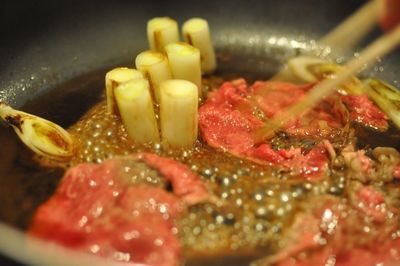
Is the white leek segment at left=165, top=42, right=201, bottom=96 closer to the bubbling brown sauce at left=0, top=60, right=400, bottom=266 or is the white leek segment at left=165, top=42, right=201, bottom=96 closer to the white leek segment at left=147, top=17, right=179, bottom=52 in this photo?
the white leek segment at left=147, top=17, right=179, bottom=52

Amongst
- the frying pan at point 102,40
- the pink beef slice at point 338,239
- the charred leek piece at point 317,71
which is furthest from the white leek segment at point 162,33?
the pink beef slice at point 338,239

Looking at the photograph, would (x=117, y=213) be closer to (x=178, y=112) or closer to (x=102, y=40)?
(x=178, y=112)

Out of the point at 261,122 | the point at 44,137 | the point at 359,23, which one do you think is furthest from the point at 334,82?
the point at 44,137

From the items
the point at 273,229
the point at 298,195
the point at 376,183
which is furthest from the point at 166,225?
the point at 376,183

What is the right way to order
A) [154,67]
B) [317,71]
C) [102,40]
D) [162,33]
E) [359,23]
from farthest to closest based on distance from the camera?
[102,40]
[317,71]
[162,33]
[154,67]
[359,23]

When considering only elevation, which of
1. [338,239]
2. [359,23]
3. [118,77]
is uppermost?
[359,23]

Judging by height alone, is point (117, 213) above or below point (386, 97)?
below

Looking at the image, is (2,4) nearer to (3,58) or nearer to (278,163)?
(3,58)
